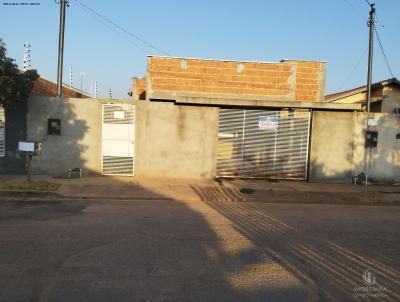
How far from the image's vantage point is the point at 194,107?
47.8 ft

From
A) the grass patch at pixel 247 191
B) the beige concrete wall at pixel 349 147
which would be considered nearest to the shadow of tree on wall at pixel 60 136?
the grass patch at pixel 247 191

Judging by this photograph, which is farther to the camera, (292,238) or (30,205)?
(30,205)

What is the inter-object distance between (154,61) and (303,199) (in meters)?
7.90

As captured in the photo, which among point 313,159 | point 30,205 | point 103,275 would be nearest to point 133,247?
point 103,275

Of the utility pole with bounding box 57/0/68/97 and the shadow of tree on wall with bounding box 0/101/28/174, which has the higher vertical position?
the utility pole with bounding box 57/0/68/97

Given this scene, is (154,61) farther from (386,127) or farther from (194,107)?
(386,127)

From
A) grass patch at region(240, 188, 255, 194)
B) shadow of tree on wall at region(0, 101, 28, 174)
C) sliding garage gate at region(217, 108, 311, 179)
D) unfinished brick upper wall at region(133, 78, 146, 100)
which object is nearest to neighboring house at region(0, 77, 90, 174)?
shadow of tree on wall at region(0, 101, 28, 174)

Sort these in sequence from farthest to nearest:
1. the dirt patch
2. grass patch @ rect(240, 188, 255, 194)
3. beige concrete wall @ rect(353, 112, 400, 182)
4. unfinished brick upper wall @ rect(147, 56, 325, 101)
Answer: unfinished brick upper wall @ rect(147, 56, 325, 101)
beige concrete wall @ rect(353, 112, 400, 182)
grass patch @ rect(240, 188, 255, 194)
the dirt patch

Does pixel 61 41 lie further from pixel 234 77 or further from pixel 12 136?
pixel 234 77

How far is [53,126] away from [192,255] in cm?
975

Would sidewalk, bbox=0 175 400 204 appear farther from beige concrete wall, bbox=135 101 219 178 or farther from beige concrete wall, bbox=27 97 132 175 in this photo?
beige concrete wall, bbox=27 97 132 175

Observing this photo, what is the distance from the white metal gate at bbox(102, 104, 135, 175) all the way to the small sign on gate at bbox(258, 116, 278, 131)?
462cm

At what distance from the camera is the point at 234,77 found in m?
16.2

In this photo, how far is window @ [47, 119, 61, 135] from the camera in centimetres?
1396
